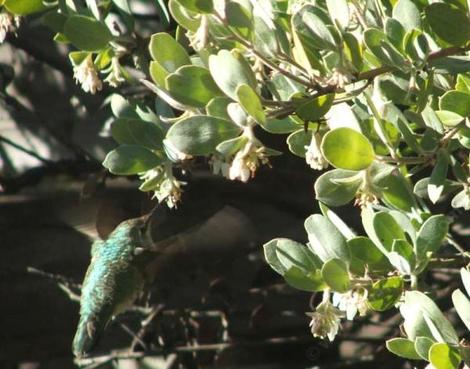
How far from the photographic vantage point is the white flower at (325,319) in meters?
1.25

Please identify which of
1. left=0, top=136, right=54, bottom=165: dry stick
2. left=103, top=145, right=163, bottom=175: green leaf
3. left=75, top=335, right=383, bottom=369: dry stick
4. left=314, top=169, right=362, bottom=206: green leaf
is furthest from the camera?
left=0, top=136, right=54, bottom=165: dry stick

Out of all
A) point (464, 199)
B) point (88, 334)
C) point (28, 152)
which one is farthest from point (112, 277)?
point (464, 199)

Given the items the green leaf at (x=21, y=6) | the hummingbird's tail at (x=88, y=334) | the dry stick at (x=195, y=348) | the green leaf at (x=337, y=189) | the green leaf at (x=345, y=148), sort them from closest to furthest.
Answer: the green leaf at (x=345, y=148)
the green leaf at (x=337, y=189)
the green leaf at (x=21, y=6)
the hummingbird's tail at (x=88, y=334)
the dry stick at (x=195, y=348)

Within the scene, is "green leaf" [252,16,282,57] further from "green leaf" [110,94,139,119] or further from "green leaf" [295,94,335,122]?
"green leaf" [110,94,139,119]

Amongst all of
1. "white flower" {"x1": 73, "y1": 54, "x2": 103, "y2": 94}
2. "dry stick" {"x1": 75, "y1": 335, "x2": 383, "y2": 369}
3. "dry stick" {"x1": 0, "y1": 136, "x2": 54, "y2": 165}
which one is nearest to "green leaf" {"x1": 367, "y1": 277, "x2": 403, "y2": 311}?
"white flower" {"x1": 73, "y1": 54, "x2": 103, "y2": 94}

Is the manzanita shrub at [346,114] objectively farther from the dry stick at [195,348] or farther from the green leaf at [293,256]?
the dry stick at [195,348]

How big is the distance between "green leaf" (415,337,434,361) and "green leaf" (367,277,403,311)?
0.12m

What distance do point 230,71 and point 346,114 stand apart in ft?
0.50

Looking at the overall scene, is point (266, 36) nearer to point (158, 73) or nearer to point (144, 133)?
point (158, 73)

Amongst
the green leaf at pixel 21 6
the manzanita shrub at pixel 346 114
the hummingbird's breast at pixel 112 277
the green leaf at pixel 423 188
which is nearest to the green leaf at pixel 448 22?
the manzanita shrub at pixel 346 114

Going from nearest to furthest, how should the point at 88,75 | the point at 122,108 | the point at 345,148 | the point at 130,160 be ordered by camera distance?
the point at 345,148 → the point at 130,160 → the point at 88,75 → the point at 122,108

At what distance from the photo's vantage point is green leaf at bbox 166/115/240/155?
1190 mm

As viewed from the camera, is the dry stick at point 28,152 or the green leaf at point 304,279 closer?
the green leaf at point 304,279

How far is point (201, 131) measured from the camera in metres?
1.20
